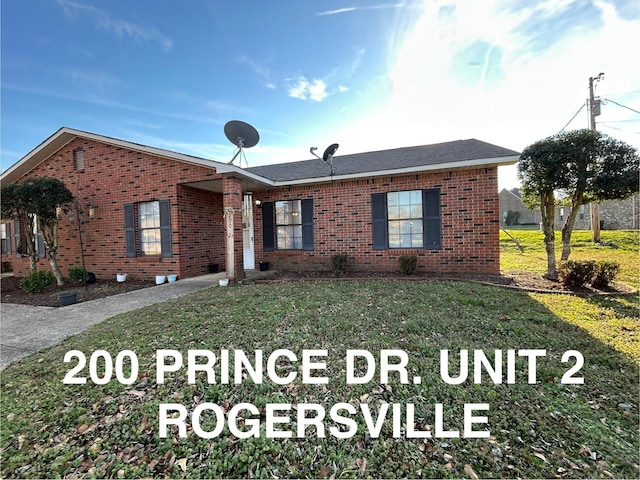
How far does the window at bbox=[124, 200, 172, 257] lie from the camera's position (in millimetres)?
8383

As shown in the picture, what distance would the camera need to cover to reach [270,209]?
945 cm

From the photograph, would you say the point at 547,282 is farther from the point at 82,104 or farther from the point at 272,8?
the point at 82,104

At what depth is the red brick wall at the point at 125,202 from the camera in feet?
26.5

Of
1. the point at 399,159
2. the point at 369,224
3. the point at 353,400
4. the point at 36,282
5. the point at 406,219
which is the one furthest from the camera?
the point at 399,159

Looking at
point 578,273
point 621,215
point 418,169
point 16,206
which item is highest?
point 418,169

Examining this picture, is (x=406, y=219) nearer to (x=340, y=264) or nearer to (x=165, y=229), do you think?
(x=340, y=264)

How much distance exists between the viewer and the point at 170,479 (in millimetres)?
1686

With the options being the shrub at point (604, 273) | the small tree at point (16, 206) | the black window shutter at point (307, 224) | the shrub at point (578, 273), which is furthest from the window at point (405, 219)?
the small tree at point (16, 206)

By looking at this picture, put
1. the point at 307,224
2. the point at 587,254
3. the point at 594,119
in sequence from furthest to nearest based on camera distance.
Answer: the point at 594,119
the point at 587,254
the point at 307,224

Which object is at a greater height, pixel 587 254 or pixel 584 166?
pixel 584 166

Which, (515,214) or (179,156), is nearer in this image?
(179,156)

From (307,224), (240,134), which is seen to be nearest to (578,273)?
(307,224)

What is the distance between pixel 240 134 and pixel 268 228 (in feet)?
10.2

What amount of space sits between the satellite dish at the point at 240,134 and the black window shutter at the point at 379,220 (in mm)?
4194
